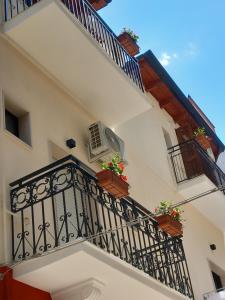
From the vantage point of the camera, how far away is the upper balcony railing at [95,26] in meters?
10.8

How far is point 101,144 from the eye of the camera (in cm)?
1098

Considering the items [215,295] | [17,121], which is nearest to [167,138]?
[215,295]

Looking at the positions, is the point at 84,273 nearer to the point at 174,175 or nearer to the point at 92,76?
the point at 92,76

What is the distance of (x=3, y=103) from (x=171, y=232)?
12.1ft

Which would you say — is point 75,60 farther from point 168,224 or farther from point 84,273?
point 84,273

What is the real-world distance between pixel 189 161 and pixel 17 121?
287 inches

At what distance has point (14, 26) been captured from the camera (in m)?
10.2

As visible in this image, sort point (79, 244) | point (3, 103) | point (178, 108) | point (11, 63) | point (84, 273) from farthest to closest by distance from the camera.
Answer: point (178, 108) → point (11, 63) → point (3, 103) → point (84, 273) → point (79, 244)

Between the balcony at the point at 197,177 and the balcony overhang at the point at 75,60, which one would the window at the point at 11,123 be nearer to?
the balcony overhang at the point at 75,60

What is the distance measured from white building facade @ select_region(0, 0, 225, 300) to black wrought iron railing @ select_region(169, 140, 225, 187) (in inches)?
1.3

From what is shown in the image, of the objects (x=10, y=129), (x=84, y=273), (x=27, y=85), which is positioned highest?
(x=27, y=85)

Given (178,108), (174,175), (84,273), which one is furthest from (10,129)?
(178,108)

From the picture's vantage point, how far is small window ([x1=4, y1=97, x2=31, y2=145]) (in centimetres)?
951

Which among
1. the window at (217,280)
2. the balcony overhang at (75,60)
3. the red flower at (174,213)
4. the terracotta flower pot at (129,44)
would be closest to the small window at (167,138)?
the terracotta flower pot at (129,44)
